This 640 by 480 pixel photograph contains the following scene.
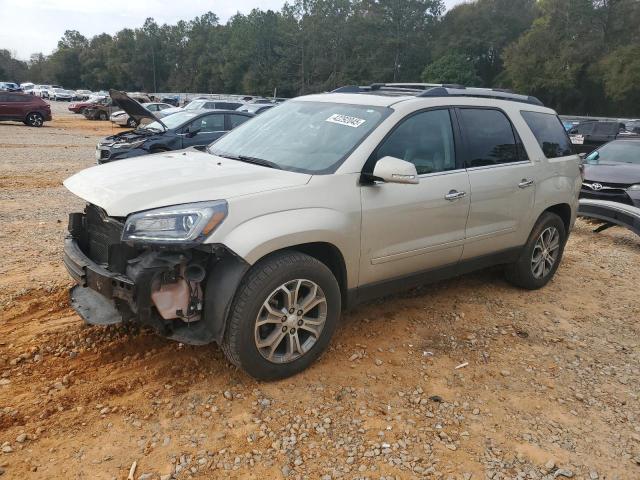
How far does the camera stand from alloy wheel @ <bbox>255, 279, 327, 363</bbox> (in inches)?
122

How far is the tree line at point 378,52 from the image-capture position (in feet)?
178

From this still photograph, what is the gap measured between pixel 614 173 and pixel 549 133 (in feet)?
17.0

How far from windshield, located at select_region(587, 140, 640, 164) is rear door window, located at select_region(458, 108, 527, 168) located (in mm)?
6762

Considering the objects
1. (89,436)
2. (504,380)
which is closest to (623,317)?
(504,380)

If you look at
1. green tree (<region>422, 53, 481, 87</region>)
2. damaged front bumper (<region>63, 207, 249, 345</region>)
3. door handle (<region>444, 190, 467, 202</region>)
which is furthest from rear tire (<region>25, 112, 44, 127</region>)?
green tree (<region>422, 53, 481, 87</region>)

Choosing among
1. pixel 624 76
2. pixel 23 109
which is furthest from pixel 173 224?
pixel 624 76

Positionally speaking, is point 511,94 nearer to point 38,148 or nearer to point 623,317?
point 623,317

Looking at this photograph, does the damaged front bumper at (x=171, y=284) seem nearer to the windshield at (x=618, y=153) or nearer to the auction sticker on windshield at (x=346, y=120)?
the auction sticker on windshield at (x=346, y=120)

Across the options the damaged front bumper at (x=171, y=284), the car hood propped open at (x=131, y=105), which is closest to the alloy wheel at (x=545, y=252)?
the damaged front bumper at (x=171, y=284)

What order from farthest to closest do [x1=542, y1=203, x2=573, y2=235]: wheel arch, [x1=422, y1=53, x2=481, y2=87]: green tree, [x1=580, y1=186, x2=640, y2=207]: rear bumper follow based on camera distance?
1. [x1=422, y1=53, x2=481, y2=87]: green tree
2. [x1=580, y1=186, x2=640, y2=207]: rear bumper
3. [x1=542, y1=203, x2=573, y2=235]: wheel arch

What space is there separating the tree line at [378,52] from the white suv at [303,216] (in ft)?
172

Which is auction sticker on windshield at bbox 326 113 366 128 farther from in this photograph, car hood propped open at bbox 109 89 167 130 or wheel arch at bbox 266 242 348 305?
car hood propped open at bbox 109 89 167 130

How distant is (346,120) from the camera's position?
3779 mm

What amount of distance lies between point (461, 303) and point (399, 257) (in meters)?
1.34
